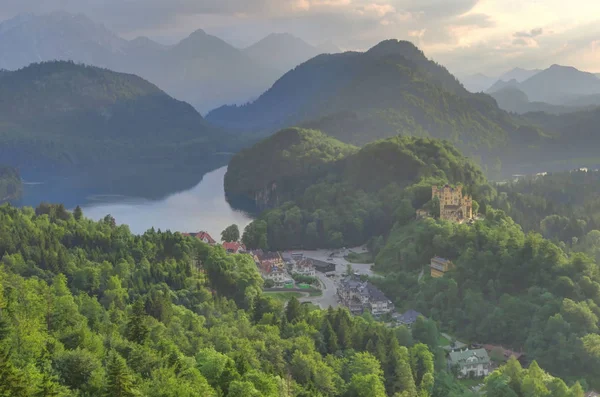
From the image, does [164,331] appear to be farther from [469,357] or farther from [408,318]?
[408,318]

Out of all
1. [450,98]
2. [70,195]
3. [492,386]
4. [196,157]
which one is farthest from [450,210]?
[196,157]

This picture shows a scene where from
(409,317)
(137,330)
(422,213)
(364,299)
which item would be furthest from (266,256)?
(137,330)

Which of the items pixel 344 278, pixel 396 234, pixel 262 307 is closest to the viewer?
pixel 262 307

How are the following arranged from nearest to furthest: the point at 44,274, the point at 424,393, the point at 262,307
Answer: the point at 424,393 → the point at 44,274 → the point at 262,307

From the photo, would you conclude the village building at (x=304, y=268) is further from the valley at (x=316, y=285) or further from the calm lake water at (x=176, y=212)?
the calm lake water at (x=176, y=212)

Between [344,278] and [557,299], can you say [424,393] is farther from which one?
[344,278]

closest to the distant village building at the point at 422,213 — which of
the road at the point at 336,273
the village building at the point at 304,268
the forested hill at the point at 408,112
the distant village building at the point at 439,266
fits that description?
the road at the point at 336,273
